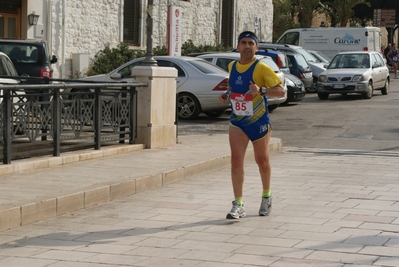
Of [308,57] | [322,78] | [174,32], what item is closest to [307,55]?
[308,57]


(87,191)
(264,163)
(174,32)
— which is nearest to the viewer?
(264,163)

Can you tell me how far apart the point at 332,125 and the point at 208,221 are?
39.5 feet

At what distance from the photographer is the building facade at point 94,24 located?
1051 inches

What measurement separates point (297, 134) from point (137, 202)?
9246 mm

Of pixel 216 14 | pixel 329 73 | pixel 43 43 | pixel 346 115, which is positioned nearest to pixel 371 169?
pixel 346 115

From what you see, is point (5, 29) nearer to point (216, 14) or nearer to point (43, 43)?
point (43, 43)

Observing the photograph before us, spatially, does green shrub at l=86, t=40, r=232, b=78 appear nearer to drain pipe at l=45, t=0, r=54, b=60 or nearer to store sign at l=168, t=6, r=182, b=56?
drain pipe at l=45, t=0, r=54, b=60

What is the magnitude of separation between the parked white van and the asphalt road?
1035 cm

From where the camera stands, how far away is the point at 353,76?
27.3 meters

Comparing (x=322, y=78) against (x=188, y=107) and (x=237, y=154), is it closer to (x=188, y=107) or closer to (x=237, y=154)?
(x=188, y=107)

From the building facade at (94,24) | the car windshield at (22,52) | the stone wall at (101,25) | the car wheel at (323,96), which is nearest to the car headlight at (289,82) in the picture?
the car wheel at (323,96)

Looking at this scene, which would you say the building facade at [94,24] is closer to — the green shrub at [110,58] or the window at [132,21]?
the window at [132,21]

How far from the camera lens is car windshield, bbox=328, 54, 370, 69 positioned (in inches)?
1129

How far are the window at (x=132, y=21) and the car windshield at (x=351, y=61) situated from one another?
776 cm
